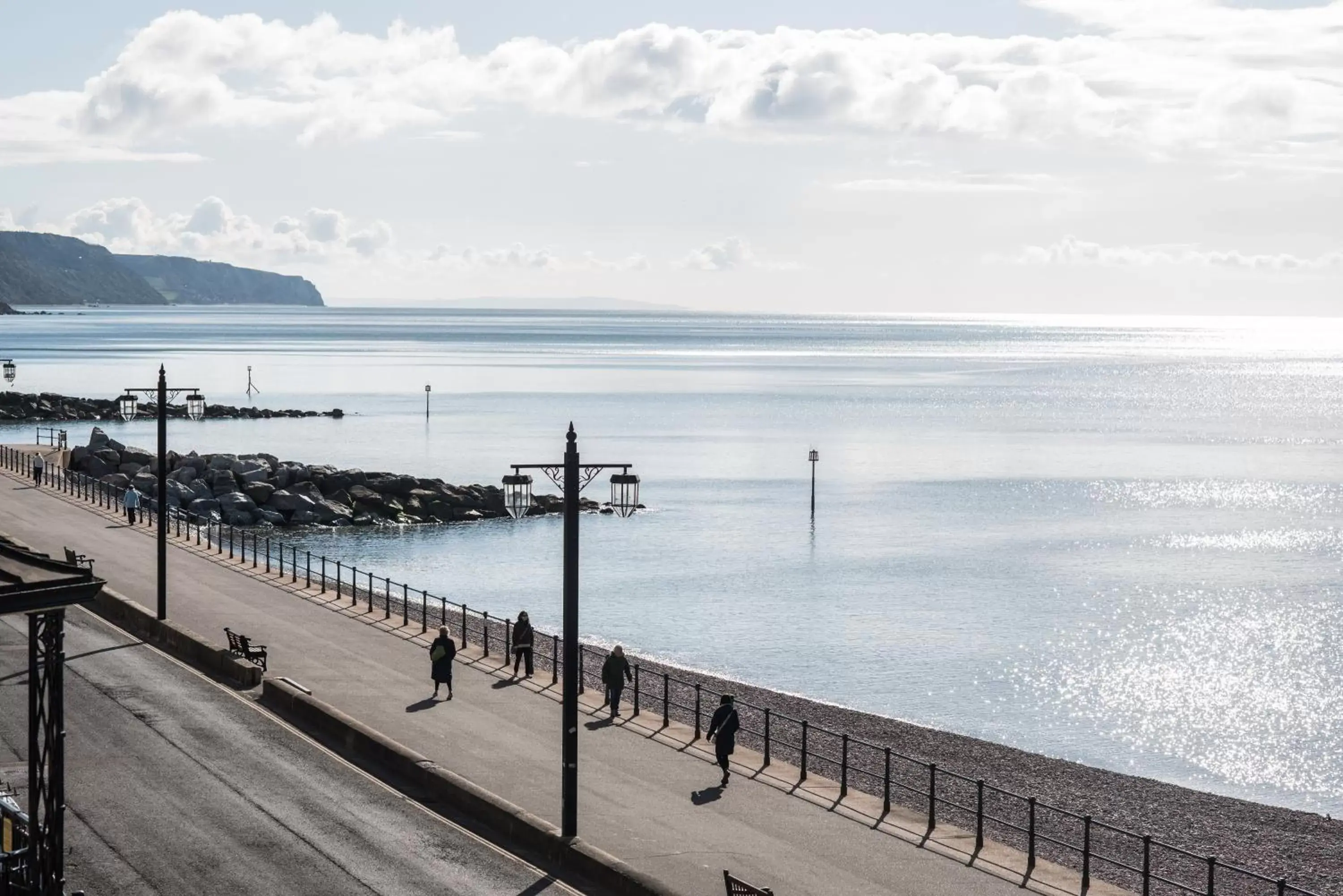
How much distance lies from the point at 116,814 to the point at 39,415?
10524 cm

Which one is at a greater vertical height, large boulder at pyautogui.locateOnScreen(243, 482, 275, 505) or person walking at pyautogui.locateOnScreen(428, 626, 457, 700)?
large boulder at pyautogui.locateOnScreen(243, 482, 275, 505)

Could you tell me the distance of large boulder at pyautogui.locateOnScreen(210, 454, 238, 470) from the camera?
75.5 meters

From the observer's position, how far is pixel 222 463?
7612cm

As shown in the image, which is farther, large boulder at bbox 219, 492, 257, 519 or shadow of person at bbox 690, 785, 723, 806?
large boulder at bbox 219, 492, 257, 519

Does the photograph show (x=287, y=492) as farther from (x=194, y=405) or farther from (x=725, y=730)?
(x=725, y=730)

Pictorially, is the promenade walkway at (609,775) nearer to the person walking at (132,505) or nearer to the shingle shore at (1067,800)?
the shingle shore at (1067,800)

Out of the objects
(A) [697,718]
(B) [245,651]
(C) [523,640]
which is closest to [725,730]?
(A) [697,718]

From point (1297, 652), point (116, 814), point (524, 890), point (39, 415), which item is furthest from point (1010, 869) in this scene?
point (39, 415)

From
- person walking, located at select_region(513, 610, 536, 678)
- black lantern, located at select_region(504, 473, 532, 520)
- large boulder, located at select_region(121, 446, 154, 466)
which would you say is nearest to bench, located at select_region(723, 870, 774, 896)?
black lantern, located at select_region(504, 473, 532, 520)

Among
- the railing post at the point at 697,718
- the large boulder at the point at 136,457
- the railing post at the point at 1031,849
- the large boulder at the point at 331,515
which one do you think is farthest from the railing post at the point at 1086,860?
the large boulder at the point at 136,457

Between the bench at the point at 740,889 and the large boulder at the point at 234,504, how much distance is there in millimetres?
57485

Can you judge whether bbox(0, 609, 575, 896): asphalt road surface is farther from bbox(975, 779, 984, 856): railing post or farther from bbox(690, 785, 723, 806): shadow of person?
bbox(975, 779, 984, 856): railing post

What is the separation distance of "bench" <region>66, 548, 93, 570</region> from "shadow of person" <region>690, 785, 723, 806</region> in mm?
15562

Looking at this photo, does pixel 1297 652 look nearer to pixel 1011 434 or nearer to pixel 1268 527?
pixel 1268 527
